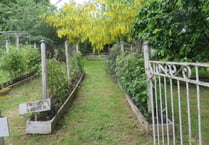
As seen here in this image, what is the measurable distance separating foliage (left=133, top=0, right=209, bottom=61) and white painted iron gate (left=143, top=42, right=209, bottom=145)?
0.37 metres

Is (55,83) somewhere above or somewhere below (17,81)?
above

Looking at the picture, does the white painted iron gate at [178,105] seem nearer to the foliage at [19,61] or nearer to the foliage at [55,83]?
the foliage at [55,83]

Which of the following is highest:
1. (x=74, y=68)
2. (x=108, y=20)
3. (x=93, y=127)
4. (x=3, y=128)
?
(x=108, y=20)

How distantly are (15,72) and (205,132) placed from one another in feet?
24.6

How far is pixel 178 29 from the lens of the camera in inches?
168

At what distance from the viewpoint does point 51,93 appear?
17.7ft

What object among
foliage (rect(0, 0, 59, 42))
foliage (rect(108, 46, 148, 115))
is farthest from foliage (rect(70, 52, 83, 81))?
foliage (rect(0, 0, 59, 42))

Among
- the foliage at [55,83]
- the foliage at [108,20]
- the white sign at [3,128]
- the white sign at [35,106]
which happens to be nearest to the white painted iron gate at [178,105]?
the white sign at [3,128]

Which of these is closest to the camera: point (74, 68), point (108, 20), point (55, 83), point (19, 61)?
point (55, 83)

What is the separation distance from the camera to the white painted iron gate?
2271 millimetres

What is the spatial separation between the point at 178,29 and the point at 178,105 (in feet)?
3.96

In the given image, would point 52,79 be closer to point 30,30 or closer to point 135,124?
point 135,124

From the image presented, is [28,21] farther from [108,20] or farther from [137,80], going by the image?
[137,80]

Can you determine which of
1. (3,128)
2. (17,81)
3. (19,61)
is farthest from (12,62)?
(3,128)
